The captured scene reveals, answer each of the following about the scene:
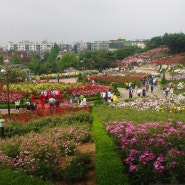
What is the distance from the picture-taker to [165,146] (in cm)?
631

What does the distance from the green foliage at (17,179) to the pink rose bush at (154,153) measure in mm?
1853

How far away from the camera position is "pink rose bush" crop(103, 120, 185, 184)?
571 centimetres

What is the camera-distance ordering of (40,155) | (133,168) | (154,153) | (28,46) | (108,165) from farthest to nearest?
(28,46)
(40,155)
(108,165)
(154,153)
(133,168)

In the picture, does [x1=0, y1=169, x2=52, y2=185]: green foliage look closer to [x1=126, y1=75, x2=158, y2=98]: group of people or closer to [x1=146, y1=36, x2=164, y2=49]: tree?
[x1=126, y1=75, x2=158, y2=98]: group of people

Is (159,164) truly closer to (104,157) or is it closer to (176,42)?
(104,157)

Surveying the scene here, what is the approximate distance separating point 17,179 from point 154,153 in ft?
9.48

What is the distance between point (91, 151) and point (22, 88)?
16.0 m

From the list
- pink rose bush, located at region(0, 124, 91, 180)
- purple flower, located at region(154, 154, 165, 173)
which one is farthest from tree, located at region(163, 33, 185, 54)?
purple flower, located at region(154, 154, 165, 173)

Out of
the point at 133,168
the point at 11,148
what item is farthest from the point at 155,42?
the point at 133,168

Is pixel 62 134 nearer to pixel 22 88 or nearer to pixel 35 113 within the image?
pixel 35 113

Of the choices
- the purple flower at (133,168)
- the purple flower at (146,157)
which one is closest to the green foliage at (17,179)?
the purple flower at (133,168)

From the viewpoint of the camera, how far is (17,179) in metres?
6.58

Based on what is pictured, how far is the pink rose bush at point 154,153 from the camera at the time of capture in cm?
571

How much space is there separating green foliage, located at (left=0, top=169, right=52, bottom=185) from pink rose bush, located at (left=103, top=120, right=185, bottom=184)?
72.9 inches
